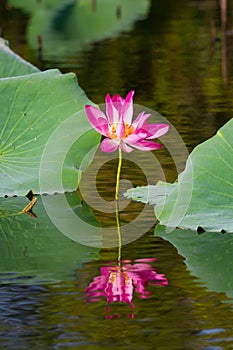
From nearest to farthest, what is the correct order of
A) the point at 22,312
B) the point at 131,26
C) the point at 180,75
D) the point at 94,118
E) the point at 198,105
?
the point at 22,312, the point at 94,118, the point at 198,105, the point at 180,75, the point at 131,26

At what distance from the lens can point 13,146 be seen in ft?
12.6

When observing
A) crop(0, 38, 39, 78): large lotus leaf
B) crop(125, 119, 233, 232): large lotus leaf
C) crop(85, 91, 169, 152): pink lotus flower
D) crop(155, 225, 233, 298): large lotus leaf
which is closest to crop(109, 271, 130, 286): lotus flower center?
crop(155, 225, 233, 298): large lotus leaf

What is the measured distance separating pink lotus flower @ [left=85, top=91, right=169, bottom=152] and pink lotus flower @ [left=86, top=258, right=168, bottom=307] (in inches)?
21.3

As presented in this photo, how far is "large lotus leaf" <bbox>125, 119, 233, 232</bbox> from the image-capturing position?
3299 millimetres

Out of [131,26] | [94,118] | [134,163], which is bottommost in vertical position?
[131,26]

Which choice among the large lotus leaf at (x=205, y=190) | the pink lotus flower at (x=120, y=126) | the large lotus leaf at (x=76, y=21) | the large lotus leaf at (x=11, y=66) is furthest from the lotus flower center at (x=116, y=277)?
the large lotus leaf at (x=76, y=21)

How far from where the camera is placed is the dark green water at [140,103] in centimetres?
257

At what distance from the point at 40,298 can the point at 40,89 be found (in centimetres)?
120

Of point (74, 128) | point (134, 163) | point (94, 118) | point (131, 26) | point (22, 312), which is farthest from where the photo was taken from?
point (131, 26)

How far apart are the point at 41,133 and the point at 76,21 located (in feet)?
19.8

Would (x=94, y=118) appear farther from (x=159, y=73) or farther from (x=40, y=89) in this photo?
(x=159, y=73)

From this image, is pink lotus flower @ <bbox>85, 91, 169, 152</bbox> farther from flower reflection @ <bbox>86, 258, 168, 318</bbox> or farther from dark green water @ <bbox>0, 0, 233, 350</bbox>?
flower reflection @ <bbox>86, 258, 168, 318</bbox>

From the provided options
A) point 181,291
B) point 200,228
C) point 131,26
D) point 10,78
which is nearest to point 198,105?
point 10,78

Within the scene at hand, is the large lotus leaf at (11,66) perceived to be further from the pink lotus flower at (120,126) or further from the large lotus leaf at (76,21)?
the large lotus leaf at (76,21)
